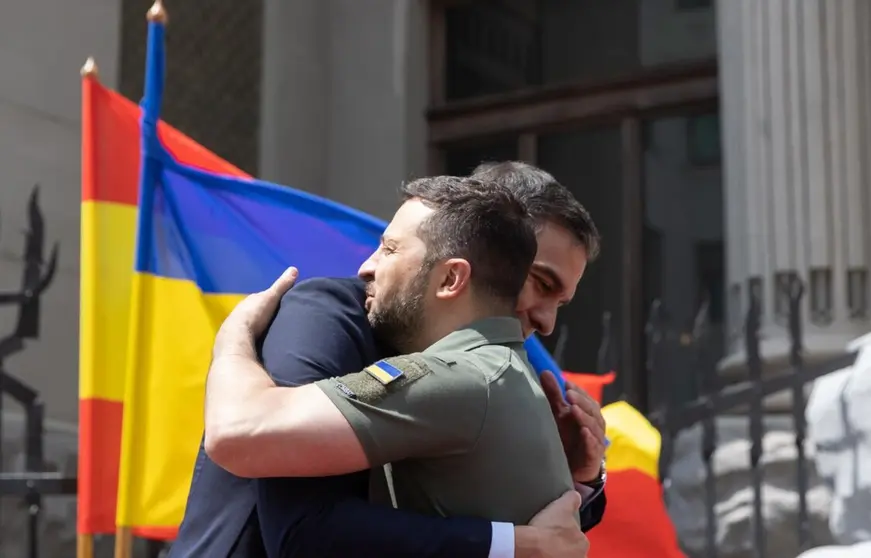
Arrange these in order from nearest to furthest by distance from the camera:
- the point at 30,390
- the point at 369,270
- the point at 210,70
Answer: the point at 369,270 → the point at 30,390 → the point at 210,70

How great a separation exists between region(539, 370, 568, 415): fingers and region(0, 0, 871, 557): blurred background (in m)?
2.22

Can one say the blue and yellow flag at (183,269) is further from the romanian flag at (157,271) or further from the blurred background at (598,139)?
the blurred background at (598,139)

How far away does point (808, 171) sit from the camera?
18.9 ft


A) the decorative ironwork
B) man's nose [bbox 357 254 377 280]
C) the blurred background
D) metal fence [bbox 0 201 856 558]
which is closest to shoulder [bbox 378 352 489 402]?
man's nose [bbox 357 254 377 280]

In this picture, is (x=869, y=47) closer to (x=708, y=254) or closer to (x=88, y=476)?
(x=708, y=254)

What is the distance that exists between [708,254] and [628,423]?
9.92 ft

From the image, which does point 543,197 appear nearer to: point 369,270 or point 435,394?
point 369,270

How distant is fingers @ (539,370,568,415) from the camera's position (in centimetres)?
232

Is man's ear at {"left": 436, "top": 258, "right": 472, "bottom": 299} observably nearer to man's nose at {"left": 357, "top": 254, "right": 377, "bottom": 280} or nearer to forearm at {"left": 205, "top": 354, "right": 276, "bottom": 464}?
man's nose at {"left": 357, "top": 254, "right": 377, "bottom": 280}

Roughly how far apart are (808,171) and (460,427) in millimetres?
4466

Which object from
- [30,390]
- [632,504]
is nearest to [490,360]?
[632,504]

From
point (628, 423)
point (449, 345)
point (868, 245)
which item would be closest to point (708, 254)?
point (868, 245)

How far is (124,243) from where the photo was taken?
3.34 m

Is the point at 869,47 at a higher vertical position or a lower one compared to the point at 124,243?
higher
